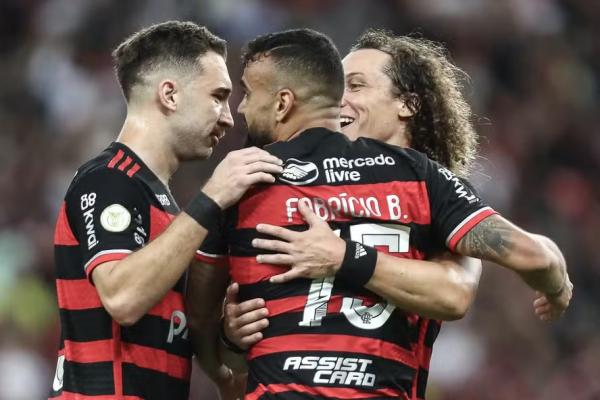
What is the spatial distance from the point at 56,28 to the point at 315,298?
8987mm

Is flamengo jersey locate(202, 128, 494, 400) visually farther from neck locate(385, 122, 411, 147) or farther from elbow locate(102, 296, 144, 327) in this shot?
neck locate(385, 122, 411, 147)

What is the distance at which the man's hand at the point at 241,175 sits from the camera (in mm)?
4395

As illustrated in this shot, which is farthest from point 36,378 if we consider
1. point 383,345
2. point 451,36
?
point 383,345

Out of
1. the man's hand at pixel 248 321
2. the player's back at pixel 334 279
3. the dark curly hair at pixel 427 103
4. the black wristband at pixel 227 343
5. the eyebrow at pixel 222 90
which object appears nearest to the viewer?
the player's back at pixel 334 279

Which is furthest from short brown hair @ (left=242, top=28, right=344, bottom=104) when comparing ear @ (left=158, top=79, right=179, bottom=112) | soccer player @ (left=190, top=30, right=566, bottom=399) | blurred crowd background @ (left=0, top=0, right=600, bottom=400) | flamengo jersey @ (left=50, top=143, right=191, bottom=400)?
blurred crowd background @ (left=0, top=0, right=600, bottom=400)

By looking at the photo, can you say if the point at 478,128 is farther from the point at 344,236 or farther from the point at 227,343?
the point at 344,236

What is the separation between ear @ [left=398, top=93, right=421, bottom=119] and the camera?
18.2 ft

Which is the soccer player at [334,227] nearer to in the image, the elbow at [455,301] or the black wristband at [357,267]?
the black wristband at [357,267]

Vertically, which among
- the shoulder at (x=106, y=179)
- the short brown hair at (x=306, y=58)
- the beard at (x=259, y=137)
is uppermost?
the short brown hair at (x=306, y=58)

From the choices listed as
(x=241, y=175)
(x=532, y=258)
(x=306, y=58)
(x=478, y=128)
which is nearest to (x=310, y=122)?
(x=306, y=58)

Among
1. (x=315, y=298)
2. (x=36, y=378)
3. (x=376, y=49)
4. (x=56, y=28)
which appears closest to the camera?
(x=315, y=298)

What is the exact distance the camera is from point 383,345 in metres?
4.42

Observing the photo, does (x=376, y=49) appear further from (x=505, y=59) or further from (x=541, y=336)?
(x=505, y=59)

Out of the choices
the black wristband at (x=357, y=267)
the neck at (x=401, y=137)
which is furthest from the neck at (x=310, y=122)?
the neck at (x=401, y=137)
